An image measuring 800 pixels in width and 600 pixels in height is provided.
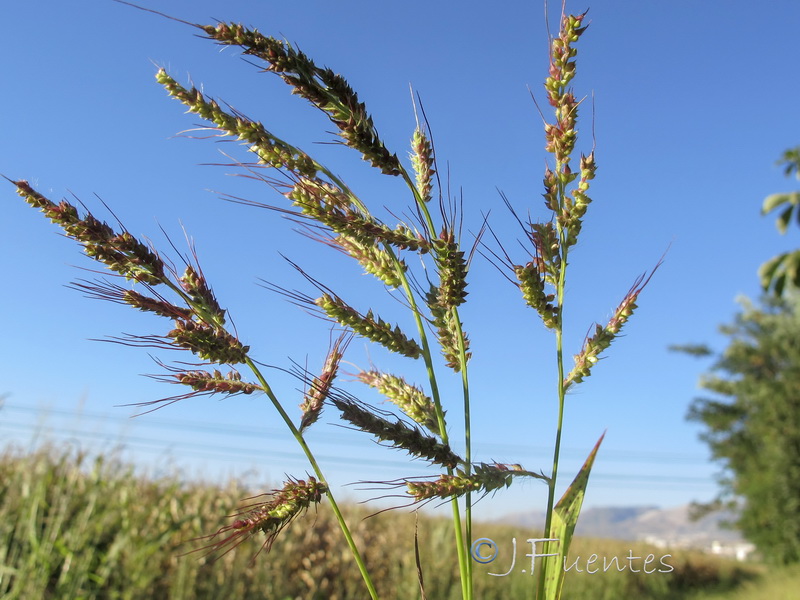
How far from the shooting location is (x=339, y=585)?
22.4 ft

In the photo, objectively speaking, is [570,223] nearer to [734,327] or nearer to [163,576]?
[163,576]

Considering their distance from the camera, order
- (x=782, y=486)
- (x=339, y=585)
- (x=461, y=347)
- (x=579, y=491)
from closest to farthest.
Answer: (x=461, y=347) < (x=579, y=491) < (x=339, y=585) < (x=782, y=486)

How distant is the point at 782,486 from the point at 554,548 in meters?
16.8

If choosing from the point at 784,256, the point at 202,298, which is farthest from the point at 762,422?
the point at 202,298

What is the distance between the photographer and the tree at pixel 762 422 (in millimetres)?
14875

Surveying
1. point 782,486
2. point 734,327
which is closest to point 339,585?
point 782,486
